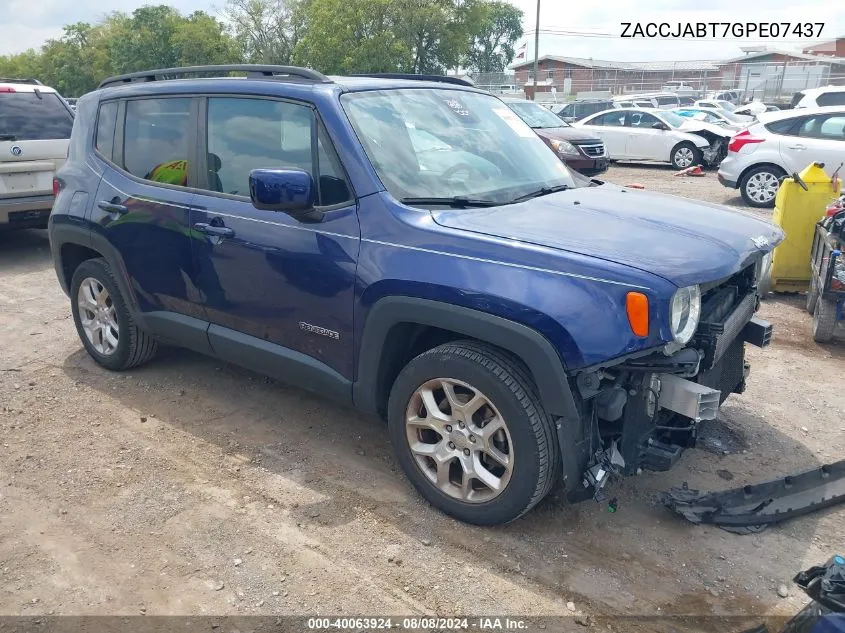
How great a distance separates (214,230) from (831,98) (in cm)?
1344

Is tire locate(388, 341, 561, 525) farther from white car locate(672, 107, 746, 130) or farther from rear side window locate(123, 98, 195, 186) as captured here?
white car locate(672, 107, 746, 130)

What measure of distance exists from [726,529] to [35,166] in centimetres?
799

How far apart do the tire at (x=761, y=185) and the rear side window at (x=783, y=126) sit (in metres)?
0.55

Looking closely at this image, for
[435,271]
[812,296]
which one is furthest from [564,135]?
[435,271]

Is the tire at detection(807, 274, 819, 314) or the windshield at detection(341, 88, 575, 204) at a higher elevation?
the windshield at detection(341, 88, 575, 204)

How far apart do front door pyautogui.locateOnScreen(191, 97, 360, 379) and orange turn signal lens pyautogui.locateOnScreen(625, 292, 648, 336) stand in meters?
1.29

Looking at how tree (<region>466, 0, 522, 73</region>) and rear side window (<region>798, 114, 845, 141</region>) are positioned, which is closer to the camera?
rear side window (<region>798, 114, 845, 141</region>)

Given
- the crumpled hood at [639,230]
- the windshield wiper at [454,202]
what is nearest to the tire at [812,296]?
the crumpled hood at [639,230]

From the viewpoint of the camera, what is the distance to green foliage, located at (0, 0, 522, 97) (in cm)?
4675

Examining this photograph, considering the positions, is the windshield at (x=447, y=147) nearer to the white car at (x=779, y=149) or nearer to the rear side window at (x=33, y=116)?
the rear side window at (x=33, y=116)

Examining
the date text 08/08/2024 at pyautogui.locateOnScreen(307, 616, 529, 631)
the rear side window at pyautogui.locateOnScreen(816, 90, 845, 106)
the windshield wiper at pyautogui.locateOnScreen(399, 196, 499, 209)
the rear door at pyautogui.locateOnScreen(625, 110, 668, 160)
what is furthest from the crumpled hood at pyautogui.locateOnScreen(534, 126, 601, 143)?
the date text 08/08/2024 at pyautogui.locateOnScreen(307, 616, 529, 631)

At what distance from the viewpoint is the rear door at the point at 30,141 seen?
26.4 ft

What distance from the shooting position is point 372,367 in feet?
11.3

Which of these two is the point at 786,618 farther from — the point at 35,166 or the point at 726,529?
the point at 35,166
